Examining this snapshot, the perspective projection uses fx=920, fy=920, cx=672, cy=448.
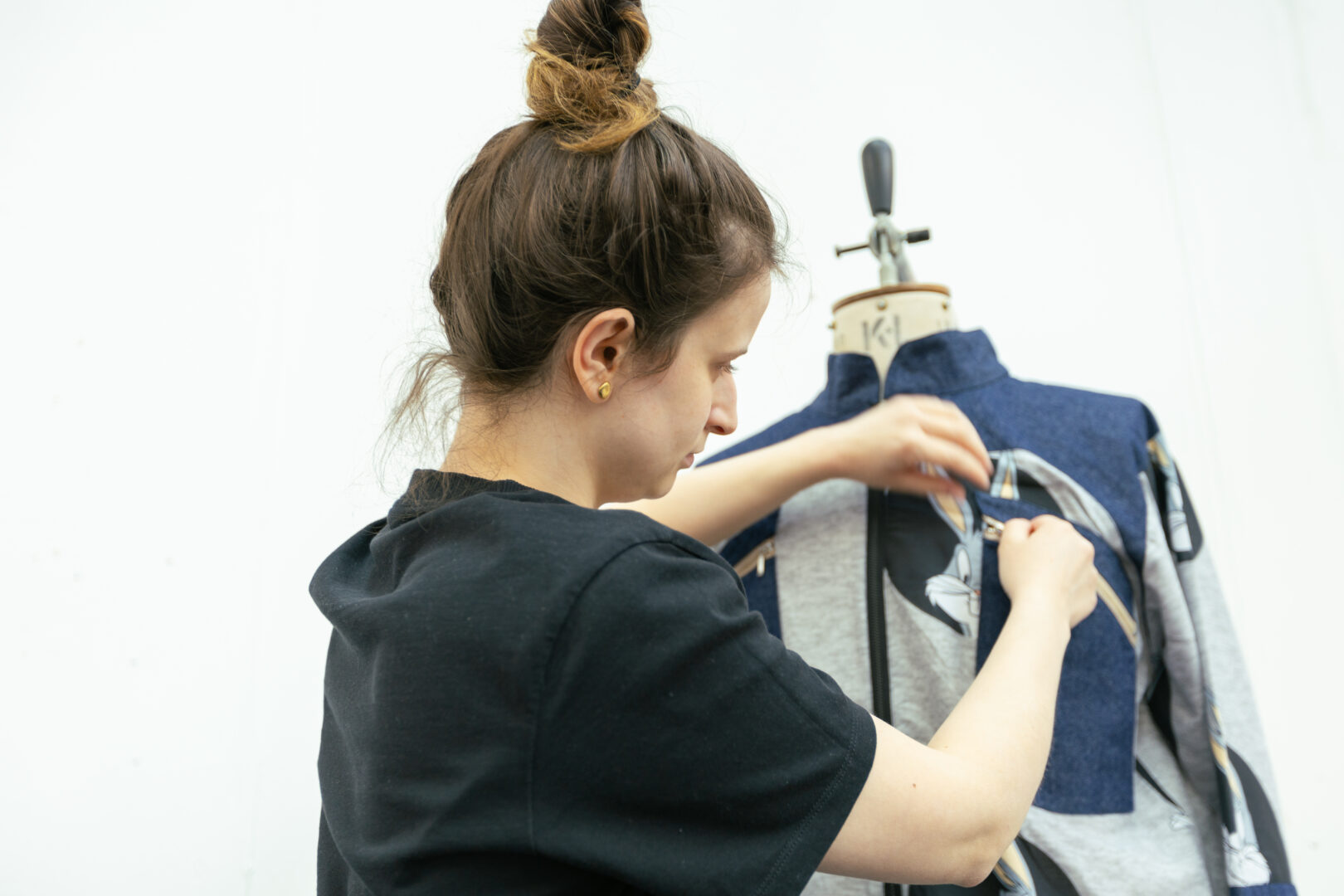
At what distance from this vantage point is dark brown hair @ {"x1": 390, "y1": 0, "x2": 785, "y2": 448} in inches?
23.1

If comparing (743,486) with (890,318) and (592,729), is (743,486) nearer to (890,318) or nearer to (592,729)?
(890,318)

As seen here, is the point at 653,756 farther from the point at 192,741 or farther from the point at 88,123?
the point at 88,123

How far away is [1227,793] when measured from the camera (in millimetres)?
819

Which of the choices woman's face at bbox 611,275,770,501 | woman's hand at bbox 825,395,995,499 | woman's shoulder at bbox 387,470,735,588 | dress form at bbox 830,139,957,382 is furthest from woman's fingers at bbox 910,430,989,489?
woman's shoulder at bbox 387,470,735,588

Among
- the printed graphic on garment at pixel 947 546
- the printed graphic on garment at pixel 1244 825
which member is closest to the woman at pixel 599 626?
the printed graphic on garment at pixel 947 546

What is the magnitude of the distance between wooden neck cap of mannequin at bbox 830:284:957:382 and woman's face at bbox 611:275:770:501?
0.29 m

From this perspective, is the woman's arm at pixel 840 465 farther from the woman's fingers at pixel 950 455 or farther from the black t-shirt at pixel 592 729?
the black t-shirt at pixel 592 729

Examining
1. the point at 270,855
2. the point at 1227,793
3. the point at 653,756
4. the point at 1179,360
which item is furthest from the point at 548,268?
the point at 1179,360

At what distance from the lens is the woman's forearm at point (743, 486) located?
89cm

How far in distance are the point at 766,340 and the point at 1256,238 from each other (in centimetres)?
77

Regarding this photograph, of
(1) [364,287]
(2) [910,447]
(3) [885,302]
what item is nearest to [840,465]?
(2) [910,447]

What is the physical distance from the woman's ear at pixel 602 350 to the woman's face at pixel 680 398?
0.02 m

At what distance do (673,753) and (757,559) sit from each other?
52 centimetres

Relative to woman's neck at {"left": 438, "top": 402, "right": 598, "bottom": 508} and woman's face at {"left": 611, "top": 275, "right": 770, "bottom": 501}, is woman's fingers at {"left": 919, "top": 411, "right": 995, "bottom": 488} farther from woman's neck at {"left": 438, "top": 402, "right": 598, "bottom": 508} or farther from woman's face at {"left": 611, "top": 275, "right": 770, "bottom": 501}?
woman's neck at {"left": 438, "top": 402, "right": 598, "bottom": 508}
